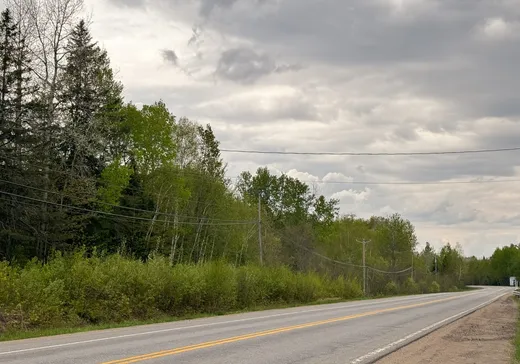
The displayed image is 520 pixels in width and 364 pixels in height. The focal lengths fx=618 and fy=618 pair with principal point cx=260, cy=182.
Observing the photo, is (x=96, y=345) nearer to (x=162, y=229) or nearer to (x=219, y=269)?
(x=219, y=269)

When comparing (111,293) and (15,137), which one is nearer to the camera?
(111,293)

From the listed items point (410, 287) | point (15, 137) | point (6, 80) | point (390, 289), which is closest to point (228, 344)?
point (15, 137)

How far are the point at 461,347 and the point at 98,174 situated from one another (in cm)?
3555

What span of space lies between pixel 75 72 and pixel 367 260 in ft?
209

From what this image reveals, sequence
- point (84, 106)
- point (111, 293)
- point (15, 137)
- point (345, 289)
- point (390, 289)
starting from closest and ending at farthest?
point (111, 293), point (15, 137), point (84, 106), point (345, 289), point (390, 289)

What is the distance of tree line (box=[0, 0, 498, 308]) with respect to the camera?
35594 millimetres

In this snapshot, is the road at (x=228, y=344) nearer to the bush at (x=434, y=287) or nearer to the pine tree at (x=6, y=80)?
the pine tree at (x=6, y=80)

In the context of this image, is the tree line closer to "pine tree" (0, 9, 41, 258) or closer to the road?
"pine tree" (0, 9, 41, 258)

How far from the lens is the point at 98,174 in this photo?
47250 mm

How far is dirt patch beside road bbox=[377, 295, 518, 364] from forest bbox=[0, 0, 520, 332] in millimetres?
12094

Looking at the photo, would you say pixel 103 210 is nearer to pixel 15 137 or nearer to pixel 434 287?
pixel 15 137

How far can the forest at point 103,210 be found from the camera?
2412 centimetres

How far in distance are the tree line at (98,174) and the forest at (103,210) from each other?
0.11m

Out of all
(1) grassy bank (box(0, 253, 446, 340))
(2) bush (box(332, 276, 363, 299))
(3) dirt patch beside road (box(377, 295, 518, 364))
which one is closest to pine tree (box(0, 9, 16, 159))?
Answer: (1) grassy bank (box(0, 253, 446, 340))
